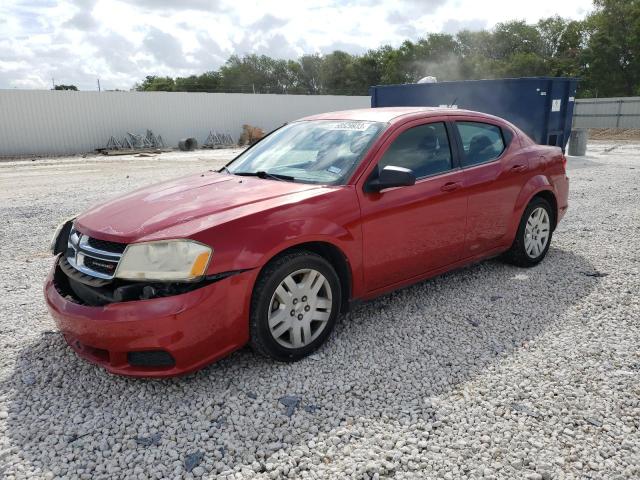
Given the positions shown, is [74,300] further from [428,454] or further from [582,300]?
[582,300]

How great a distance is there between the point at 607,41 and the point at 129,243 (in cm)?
5196

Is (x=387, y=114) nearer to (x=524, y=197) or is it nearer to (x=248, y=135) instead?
(x=524, y=197)

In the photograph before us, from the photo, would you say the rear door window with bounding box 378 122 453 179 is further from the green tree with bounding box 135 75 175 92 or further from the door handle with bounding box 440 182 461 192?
the green tree with bounding box 135 75 175 92

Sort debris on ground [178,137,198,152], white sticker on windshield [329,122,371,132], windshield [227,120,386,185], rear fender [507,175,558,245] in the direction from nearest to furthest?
windshield [227,120,386,185] → white sticker on windshield [329,122,371,132] → rear fender [507,175,558,245] → debris on ground [178,137,198,152]

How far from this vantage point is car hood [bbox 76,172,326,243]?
10.2 feet

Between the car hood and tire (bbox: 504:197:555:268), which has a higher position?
the car hood

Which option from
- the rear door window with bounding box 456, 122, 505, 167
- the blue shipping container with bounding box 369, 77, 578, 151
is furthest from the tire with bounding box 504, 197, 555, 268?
the blue shipping container with bounding box 369, 77, 578, 151

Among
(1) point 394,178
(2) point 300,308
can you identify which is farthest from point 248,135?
(2) point 300,308

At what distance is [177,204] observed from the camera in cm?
337

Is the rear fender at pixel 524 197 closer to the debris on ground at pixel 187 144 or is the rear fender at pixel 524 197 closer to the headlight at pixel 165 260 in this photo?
the headlight at pixel 165 260

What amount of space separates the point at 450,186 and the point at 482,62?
57.3 meters

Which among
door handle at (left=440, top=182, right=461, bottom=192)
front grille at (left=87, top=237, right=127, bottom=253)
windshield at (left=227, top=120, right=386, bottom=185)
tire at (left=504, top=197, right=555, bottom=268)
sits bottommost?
tire at (left=504, top=197, right=555, bottom=268)

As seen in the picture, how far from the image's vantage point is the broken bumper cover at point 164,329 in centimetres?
281

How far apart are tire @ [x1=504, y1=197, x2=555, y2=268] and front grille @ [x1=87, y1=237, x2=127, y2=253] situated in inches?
142
